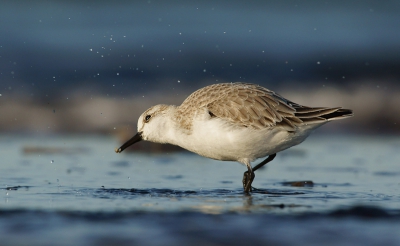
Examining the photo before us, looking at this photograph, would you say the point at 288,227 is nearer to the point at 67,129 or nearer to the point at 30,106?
the point at 67,129

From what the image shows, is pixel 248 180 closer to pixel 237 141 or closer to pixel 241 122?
pixel 237 141

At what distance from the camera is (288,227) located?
563 cm

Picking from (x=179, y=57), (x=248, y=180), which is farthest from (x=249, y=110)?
(x=179, y=57)

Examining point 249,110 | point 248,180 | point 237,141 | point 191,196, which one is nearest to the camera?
point 191,196

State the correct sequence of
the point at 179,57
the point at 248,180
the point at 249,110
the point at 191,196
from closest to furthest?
the point at 191,196, the point at 249,110, the point at 248,180, the point at 179,57

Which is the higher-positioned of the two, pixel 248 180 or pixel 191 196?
pixel 248 180

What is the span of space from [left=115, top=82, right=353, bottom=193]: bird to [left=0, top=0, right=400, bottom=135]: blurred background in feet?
12.9

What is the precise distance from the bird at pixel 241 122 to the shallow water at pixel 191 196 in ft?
1.72

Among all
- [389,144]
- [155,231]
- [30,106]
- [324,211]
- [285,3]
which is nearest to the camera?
[155,231]

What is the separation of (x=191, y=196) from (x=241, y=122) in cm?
106

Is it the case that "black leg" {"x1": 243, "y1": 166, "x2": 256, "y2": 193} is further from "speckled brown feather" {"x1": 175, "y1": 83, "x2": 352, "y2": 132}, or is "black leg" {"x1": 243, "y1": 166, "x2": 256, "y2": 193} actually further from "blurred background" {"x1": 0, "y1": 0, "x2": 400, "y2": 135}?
"blurred background" {"x1": 0, "y1": 0, "x2": 400, "y2": 135}

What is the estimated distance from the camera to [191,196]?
23.9 feet

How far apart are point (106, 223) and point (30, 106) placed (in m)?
9.25

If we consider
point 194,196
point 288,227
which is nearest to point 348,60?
point 194,196
